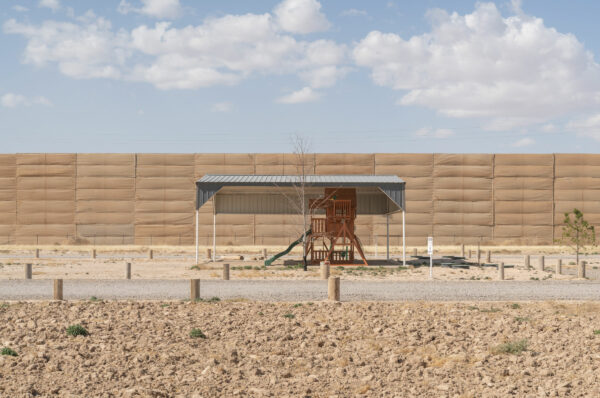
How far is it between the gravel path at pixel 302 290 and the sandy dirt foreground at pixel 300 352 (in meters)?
3.38

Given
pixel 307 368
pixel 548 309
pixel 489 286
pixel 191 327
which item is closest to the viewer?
pixel 307 368

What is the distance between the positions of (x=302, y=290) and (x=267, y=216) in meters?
37.7

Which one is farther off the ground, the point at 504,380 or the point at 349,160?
the point at 349,160

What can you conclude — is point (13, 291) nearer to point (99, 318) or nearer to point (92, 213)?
point (99, 318)

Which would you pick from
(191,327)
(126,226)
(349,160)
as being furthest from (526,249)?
(191,327)

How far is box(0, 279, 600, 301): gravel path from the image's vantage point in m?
18.7

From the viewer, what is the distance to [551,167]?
58.9 metres

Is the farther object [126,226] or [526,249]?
[126,226]

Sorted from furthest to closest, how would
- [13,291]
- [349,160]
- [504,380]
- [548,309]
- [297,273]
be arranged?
[349,160] < [297,273] < [13,291] < [548,309] < [504,380]

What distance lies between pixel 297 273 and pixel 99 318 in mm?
16527

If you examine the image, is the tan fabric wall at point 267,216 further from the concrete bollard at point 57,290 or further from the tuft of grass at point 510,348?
the tuft of grass at point 510,348

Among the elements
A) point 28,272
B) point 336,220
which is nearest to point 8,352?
point 28,272

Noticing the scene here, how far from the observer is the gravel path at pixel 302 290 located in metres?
18.7

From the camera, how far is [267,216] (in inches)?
2293
